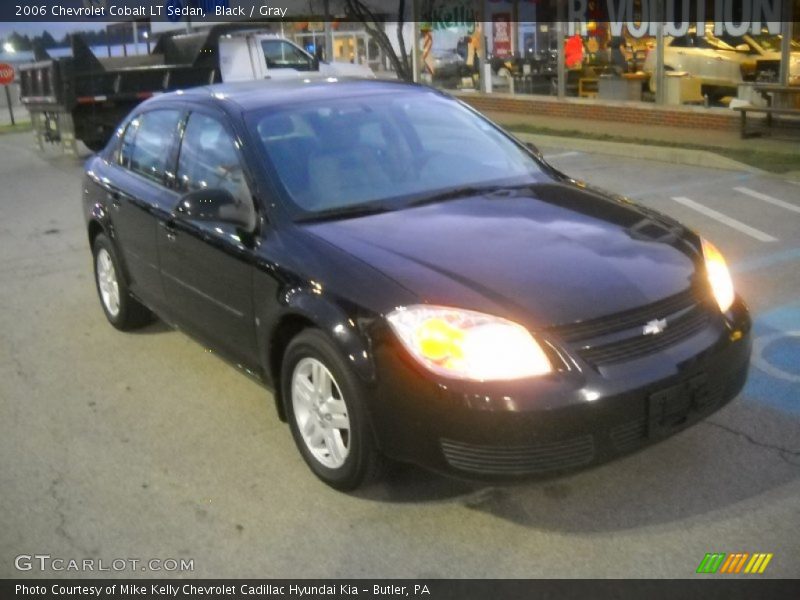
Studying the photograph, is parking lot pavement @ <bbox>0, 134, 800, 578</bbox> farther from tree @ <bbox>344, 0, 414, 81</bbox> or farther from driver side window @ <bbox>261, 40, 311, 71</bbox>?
tree @ <bbox>344, 0, 414, 81</bbox>

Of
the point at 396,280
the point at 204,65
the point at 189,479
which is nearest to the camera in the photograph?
the point at 396,280

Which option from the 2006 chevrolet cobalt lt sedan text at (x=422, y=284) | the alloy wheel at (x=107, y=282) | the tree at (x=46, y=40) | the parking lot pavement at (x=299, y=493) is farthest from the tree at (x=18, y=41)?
the 2006 chevrolet cobalt lt sedan text at (x=422, y=284)

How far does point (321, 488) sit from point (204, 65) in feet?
49.5

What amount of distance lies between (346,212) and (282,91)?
1098 mm

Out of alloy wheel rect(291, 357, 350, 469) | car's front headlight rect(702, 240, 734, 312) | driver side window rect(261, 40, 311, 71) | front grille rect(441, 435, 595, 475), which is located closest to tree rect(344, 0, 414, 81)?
driver side window rect(261, 40, 311, 71)

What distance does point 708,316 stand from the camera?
3775 millimetres

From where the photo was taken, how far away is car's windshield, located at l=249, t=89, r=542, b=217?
4.43 meters

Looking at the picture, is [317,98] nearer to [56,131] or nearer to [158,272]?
[158,272]

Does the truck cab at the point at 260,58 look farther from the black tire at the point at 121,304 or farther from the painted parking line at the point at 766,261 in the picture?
the black tire at the point at 121,304

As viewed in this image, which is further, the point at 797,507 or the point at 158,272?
the point at 158,272

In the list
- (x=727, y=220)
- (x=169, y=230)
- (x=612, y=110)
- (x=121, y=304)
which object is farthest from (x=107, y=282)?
(x=612, y=110)

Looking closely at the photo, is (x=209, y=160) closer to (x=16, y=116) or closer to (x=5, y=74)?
(x=5, y=74)

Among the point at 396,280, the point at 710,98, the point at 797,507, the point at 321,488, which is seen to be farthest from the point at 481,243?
the point at 710,98

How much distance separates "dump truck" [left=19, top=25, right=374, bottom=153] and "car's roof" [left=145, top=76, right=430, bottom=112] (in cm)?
1147
